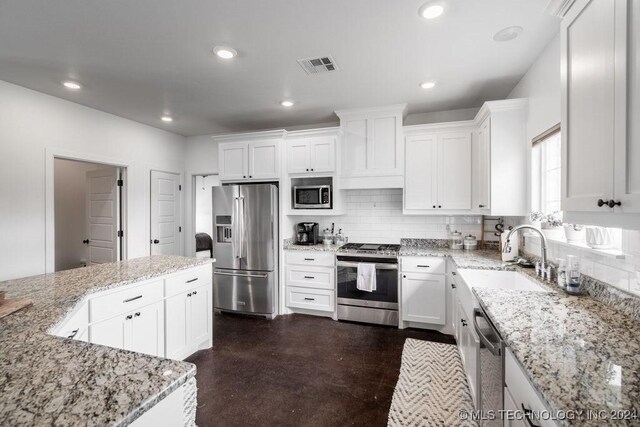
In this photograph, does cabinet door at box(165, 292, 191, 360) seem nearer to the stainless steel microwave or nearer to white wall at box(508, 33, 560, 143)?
the stainless steel microwave

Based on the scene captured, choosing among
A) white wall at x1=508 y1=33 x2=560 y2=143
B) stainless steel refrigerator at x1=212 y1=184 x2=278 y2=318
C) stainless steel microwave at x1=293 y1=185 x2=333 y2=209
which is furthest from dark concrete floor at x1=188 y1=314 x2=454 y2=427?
white wall at x1=508 y1=33 x2=560 y2=143

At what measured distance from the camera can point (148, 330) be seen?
220cm

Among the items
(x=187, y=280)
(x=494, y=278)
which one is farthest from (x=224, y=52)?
(x=494, y=278)

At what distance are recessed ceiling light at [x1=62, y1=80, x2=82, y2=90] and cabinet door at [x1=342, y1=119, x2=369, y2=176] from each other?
115 inches

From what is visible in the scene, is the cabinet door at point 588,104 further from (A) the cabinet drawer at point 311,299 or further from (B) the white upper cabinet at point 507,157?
(A) the cabinet drawer at point 311,299

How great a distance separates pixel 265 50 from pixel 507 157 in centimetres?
239

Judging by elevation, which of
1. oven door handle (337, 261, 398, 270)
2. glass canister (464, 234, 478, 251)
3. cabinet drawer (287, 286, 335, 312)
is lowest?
cabinet drawer (287, 286, 335, 312)

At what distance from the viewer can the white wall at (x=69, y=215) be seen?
16.7 feet

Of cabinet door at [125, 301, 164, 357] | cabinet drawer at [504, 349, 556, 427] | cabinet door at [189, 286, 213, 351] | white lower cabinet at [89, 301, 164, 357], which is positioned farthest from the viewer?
cabinet door at [189, 286, 213, 351]

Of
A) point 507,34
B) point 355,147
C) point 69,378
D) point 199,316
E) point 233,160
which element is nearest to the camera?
point 69,378

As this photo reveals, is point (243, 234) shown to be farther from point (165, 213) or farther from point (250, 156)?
point (165, 213)

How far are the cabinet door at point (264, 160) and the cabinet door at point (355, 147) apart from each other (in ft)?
2.99

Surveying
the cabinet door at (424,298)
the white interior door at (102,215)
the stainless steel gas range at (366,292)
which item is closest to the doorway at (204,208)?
the white interior door at (102,215)

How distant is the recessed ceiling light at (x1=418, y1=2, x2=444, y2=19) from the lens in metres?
1.76
